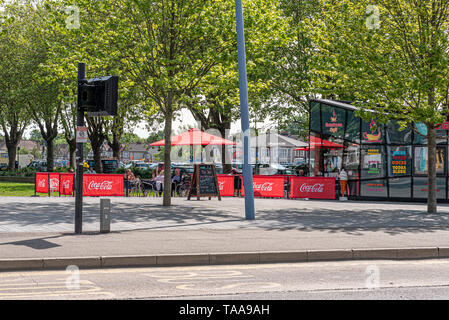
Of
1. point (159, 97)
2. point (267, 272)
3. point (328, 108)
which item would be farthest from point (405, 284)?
point (328, 108)

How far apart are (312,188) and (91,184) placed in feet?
31.7

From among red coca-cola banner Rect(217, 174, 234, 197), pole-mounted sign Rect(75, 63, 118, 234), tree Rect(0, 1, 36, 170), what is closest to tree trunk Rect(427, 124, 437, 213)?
red coca-cola banner Rect(217, 174, 234, 197)

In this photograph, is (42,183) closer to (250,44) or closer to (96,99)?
(250,44)

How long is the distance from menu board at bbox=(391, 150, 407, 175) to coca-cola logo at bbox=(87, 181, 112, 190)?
489 inches

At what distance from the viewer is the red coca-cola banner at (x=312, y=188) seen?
901 inches

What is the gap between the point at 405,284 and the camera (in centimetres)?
676

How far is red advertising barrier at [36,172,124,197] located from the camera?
829 inches

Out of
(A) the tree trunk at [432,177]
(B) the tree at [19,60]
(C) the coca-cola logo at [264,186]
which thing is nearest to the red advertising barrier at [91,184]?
(C) the coca-cola logo at [264,186]

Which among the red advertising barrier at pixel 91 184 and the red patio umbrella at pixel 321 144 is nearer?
the red advertising barrier at pixel 91 184

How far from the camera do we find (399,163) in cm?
2259

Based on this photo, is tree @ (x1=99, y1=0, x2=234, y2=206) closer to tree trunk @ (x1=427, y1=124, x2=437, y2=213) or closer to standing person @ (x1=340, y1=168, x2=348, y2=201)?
tree trunk @ (x1=427, y1=124, x2=437, y2=213)

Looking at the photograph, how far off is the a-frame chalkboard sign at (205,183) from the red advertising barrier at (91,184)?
3252 millimetres

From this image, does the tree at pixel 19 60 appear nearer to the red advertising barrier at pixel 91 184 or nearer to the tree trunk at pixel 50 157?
the tree trunk at pixel 50 157
